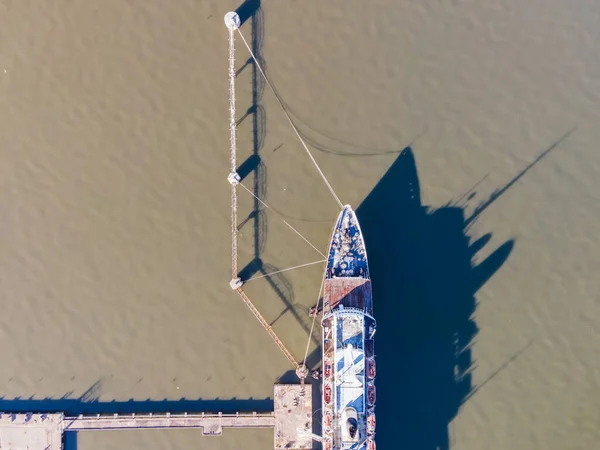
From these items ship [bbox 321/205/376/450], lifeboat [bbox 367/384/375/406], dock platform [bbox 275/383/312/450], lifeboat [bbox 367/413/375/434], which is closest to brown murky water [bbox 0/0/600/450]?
dock platform [bbox 275/383/312/450]

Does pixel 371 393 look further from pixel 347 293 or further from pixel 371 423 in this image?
pixel 347 293

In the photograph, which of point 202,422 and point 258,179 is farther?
point 258,179

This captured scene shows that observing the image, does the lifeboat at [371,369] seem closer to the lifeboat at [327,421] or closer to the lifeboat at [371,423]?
the lifeboat at [371,423]

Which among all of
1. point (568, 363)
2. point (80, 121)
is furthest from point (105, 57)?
point (568, 363)

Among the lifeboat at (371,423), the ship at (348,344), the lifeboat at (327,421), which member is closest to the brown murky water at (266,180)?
the ship at (348,344)

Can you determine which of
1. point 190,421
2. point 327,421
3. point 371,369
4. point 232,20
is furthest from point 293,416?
point 232,20

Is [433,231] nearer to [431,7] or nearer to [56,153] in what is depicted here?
[431,7]
